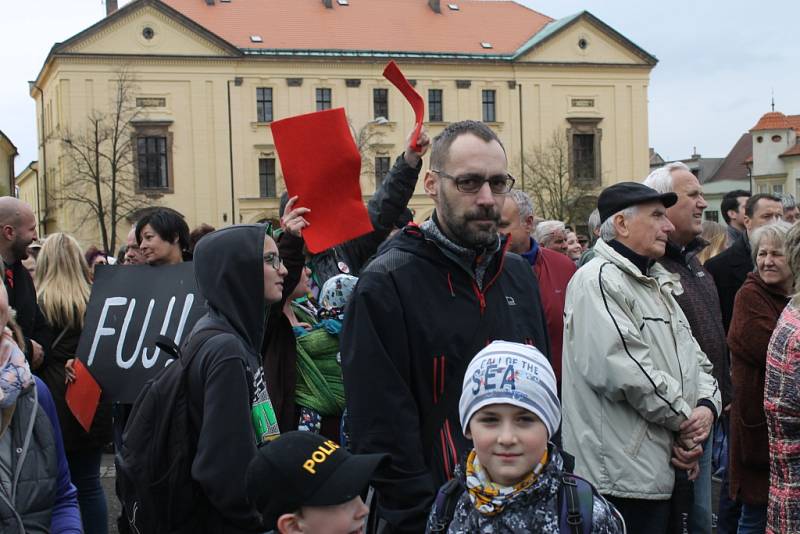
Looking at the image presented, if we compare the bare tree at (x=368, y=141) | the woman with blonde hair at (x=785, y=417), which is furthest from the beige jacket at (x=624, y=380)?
the bare tree at (x=368, y=141)

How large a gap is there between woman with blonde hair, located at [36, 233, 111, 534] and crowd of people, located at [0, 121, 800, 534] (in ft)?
0.11

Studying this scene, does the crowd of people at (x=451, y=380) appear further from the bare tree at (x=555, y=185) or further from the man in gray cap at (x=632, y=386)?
the bare tree at (x=555, y=185)

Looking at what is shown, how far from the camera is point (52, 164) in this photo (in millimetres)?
54312

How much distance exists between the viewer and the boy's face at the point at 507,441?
2805 millimetres

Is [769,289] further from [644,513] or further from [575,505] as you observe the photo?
[575,505]

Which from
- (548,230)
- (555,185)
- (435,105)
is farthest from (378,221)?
(435,105)

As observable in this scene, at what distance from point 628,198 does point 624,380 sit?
1.02 m

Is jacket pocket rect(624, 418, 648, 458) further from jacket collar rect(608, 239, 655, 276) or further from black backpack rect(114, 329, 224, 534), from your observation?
black backpack rect(114, 329, 224, 534)

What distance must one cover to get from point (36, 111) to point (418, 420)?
206 ft

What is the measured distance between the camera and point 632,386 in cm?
420

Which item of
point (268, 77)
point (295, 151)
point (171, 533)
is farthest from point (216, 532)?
point (268, 77)

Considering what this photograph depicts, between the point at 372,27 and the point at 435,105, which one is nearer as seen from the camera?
the point at 435,105

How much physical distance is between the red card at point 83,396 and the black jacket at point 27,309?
459 mm

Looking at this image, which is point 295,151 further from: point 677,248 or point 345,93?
point 345,93
